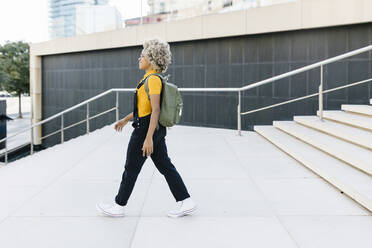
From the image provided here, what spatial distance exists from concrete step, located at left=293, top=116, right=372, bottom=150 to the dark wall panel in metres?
2.51

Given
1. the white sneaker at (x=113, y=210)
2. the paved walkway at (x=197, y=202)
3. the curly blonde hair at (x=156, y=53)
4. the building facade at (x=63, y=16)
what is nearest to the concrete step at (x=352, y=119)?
the paved walkway at (x=197, y=202)

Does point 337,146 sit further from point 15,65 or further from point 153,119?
point 15,65

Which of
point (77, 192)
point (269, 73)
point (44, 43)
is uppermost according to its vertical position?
point (44, 43)

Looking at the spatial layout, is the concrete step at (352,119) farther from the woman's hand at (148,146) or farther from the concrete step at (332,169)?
the woman's hand at (148,146)

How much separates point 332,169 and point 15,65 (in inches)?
1540

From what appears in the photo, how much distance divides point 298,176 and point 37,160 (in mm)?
4378

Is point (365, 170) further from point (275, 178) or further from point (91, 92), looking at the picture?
point (91, 92)

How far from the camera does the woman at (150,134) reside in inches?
126

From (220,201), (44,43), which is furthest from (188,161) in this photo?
(44,43)

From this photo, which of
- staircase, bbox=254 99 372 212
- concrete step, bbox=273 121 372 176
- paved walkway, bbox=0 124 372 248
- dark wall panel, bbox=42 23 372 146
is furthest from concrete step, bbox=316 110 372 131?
dark wall panel, bbox=42 23 372 146

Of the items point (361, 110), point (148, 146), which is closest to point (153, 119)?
point (148, 146)

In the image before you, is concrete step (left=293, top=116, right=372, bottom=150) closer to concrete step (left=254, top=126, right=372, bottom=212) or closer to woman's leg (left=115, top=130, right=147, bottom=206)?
concrete step (left=254, top=126, right=372, bottom=212)

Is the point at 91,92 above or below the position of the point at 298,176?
above

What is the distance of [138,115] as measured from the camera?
3.35 meters
